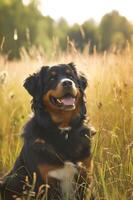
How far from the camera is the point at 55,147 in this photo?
16.4 feet

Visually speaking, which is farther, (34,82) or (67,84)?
(34,82)

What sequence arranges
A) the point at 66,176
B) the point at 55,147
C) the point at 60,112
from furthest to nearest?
the point at 60,112 → the point at 55,147 → the point at 66,176

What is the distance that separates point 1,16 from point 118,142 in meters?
32.0

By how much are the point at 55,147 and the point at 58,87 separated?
0.54 meters

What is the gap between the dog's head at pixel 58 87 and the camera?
5.09 m

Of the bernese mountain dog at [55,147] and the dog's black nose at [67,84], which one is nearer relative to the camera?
the bernese mountain dog at [55,147]

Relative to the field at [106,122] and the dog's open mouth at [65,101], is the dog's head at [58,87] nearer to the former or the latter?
the dog's open mouth at [65,101]

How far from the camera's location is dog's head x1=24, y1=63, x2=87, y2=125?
5086 millimetres

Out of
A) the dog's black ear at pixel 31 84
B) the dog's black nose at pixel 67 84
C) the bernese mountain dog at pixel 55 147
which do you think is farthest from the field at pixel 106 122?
the dog's black ear at pixel 31 84

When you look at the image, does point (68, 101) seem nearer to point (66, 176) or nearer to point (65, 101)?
point (65, 101)

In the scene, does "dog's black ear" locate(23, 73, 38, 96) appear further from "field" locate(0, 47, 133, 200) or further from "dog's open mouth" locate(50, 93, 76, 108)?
"field" locate(0, 47, 133, 200)

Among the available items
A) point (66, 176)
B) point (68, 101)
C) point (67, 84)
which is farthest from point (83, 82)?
point (66, 176)

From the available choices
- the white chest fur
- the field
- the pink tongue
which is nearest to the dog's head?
the pink tongue

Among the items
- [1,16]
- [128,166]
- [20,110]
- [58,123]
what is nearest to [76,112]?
[58,123]
